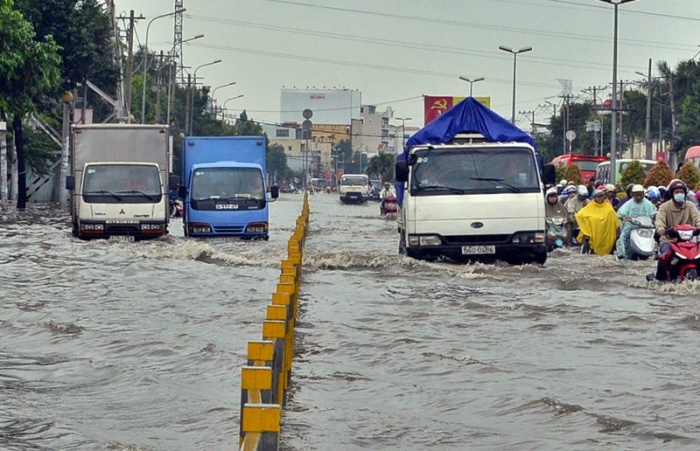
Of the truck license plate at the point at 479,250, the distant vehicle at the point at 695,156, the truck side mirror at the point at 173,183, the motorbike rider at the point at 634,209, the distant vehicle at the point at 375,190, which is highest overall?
the distant vehicle at the point at 695,156

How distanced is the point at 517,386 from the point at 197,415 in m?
2.43

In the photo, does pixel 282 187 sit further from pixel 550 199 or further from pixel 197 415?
pixel 197 415

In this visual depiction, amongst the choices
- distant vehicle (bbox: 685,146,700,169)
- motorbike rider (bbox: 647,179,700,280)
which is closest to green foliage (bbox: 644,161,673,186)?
distant vehicle (bbox: 685,146,700,169)

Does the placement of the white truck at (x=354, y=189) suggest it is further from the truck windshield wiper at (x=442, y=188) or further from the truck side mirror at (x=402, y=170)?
the truck windshield wiper at (x=442, y=188)

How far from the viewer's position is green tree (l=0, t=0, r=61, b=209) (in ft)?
104

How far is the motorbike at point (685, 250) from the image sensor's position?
54.2ft

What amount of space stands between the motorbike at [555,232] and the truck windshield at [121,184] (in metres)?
7.66

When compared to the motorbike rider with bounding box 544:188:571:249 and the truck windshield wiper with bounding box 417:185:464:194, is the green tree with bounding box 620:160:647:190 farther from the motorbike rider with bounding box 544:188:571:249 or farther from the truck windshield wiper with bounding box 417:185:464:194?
the truck windshield wiper with bounding box 417:185:464:194

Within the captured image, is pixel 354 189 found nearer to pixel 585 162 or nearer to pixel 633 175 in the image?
pixel 585 162

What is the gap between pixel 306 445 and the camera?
7.91 m

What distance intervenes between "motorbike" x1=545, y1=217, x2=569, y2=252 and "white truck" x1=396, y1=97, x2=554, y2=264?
4.93 metres

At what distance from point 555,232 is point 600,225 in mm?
1391

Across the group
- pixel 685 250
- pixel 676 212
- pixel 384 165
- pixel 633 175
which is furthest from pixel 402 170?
pixel 384 165

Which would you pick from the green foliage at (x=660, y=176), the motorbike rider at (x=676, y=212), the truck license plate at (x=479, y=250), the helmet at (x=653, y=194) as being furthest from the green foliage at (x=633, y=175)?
the motorbike rider at (x=676, y=212)
